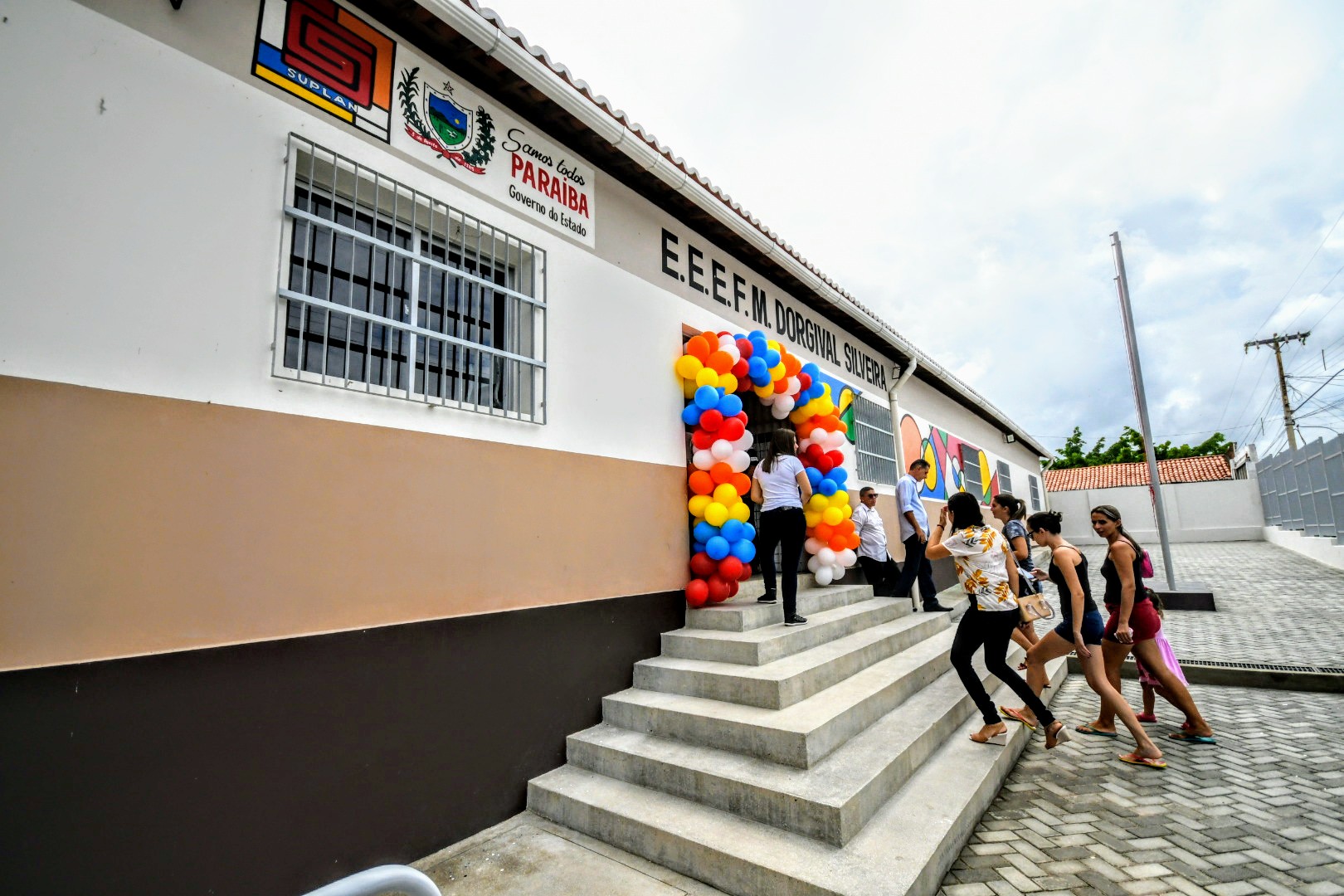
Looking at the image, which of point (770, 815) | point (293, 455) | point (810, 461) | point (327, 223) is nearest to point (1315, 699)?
point (810, 461)

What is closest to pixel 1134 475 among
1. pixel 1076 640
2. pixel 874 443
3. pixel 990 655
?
pixel 874 443

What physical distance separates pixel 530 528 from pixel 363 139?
240 cm

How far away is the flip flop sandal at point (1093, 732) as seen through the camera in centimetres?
436

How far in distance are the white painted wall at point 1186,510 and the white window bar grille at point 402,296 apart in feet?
82.4

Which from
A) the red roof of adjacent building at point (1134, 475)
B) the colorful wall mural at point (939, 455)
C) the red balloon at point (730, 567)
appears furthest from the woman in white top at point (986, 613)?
the red roof of adjacent building at point (1134, 475)

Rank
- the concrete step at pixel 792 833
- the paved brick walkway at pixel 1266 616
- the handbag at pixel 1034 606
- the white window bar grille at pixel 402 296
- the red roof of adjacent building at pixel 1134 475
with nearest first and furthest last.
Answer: the concrete step at pixel 792 833 → the white window bar grille at pixel 402 296 → the handbag at pixel 1034 606 → the paved brick walkway at pixel 1266 616 → the red roof of adjacent building at pixel 1134 475

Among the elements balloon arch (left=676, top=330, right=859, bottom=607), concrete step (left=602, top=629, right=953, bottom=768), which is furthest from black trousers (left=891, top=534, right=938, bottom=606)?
concrete step (left=602, top=629, right=953, bottom=768)

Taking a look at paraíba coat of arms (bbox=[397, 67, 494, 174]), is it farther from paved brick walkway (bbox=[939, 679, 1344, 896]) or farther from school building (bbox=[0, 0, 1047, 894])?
paved brick walkway (bbox=[939, 679, 1344, 896])

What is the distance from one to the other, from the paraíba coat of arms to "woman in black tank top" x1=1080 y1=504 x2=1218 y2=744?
4.73 m

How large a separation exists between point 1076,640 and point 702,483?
286cm

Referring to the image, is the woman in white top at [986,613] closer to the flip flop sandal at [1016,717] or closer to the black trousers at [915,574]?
the flip flop sandal at [1016,717]

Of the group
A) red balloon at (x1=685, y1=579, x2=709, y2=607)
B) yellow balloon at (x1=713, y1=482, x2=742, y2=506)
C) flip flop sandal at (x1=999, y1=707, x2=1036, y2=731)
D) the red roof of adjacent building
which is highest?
the red roof of adjacent building

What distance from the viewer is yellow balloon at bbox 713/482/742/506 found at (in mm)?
4938

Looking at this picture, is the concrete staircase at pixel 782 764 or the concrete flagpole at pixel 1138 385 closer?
the concrete staircase at pixel 782 764
